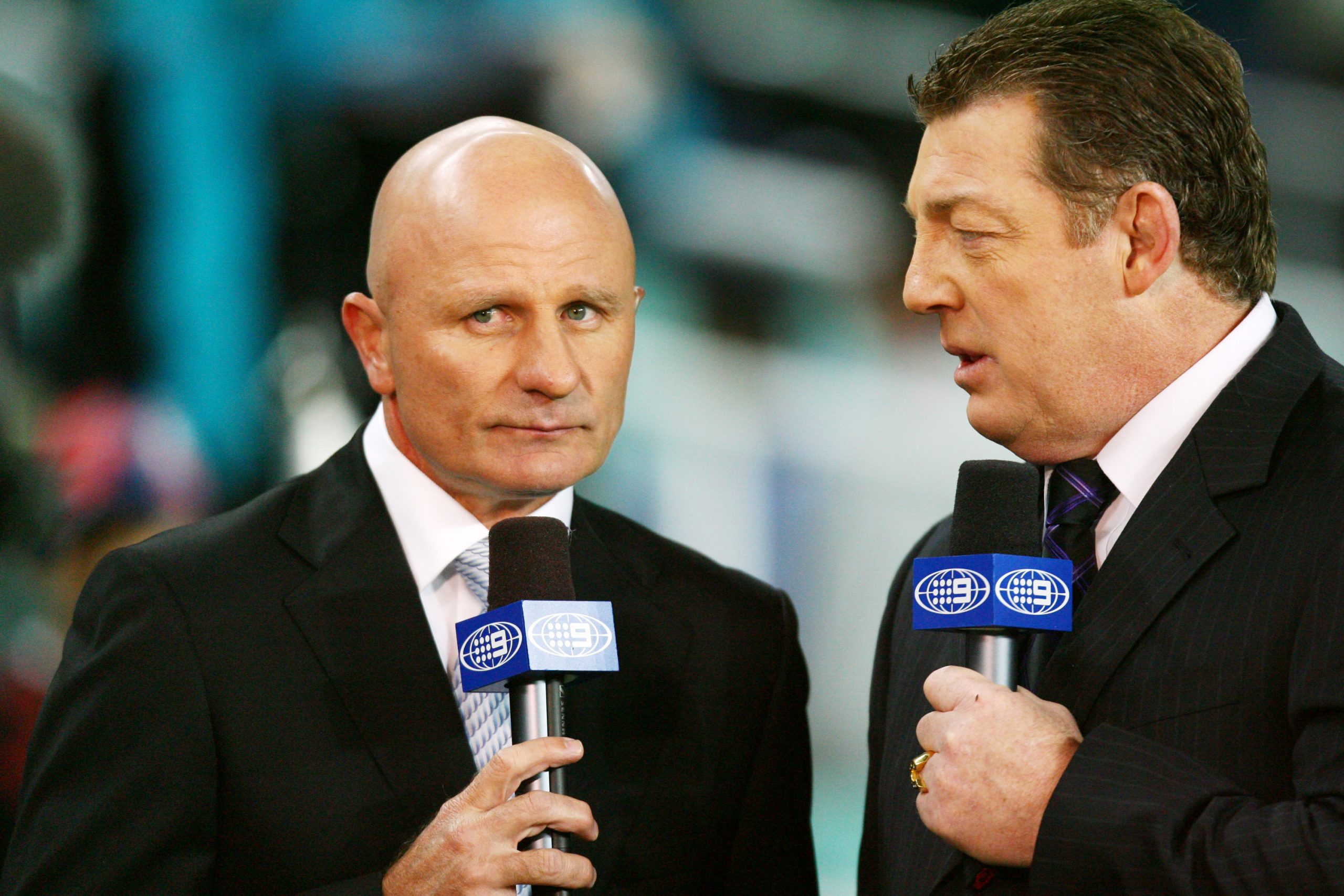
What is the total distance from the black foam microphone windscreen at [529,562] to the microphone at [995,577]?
17.9 inches

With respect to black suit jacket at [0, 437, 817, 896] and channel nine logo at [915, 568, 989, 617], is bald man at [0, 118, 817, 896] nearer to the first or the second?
black suit jacket at [0, 437, 817, 896]

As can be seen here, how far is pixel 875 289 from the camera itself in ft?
13.1

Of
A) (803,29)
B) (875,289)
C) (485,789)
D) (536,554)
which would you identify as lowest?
(485,789)

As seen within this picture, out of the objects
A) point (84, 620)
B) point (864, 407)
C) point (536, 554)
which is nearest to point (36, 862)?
point (84, 620)

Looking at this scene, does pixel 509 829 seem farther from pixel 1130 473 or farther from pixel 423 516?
pixel 1130 473

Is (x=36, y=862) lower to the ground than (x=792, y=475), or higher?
lower

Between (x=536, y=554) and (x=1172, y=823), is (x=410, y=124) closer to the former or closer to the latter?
(x=536, y=554)

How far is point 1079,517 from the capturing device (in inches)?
78.9

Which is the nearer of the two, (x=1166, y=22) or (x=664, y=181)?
(x=1166, y=22)

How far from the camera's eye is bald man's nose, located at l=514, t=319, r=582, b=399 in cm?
215

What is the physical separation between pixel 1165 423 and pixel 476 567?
111 centimetres

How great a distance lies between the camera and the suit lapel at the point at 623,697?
226 centimetres

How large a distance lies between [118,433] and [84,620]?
1.40m

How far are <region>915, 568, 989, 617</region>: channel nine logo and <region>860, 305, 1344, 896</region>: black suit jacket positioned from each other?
0.25 meters
